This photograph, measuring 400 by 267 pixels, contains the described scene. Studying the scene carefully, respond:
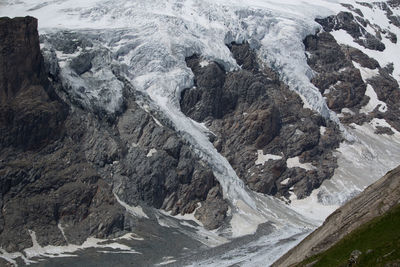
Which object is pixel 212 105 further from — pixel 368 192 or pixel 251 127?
pixel 368 192

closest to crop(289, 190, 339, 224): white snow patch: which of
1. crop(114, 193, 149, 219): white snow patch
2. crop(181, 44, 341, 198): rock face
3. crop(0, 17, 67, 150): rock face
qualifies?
crop(181, 44, 341, 198): rock face

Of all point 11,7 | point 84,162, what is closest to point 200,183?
point 84,162

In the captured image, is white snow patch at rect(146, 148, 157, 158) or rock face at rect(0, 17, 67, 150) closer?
rock face at rect(0, 17, 67, 150)

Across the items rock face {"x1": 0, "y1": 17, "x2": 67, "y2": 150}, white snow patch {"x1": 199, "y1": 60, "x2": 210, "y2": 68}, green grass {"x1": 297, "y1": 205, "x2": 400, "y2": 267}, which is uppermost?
green grass {"x1": 297, "y1": 205, "x2": 400, "y2": 267}

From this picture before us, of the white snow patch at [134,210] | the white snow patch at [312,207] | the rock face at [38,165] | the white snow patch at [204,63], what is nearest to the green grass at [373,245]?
the rock face at [38,165]

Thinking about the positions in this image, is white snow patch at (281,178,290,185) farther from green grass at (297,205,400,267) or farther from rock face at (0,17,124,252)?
green grass at (297,205,400,267)

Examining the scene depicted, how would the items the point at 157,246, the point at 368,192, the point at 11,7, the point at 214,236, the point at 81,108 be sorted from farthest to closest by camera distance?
1. the point at 11,7
2. the point at 81,108
3. the point at 214,236
4. the point at 157,246
5. the point at 368,192

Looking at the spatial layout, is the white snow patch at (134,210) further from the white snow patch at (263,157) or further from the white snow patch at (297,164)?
the white snow patch at (297,164)

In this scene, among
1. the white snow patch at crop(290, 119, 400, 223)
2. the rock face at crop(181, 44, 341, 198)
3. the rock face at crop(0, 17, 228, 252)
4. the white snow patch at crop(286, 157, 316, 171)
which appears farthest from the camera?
the white snow patch at crop(286, 157, 316, 171)
